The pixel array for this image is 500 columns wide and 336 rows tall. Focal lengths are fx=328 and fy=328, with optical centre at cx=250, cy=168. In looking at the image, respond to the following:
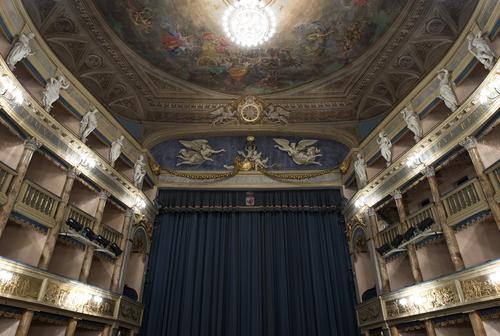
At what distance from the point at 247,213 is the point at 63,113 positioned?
931cm

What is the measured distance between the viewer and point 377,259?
1293 cm

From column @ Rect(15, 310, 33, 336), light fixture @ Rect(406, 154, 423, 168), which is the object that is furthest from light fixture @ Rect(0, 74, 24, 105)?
light fixture @ Rect(406, 154, 423, 168)

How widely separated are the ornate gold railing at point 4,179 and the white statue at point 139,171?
240 inches

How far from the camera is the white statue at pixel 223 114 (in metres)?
17.6

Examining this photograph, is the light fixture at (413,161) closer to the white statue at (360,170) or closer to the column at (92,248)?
the white statue at (360,170)

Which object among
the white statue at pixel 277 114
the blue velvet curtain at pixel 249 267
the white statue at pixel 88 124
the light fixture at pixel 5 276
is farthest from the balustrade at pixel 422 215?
the white statue at pixel 88 124

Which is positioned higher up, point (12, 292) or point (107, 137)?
point (107, 137)

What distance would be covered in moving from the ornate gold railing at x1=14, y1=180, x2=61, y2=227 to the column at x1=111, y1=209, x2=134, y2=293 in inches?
144

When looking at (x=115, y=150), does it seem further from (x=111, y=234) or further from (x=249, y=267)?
(x=249, y=267)

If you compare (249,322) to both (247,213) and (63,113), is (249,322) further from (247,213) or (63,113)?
(63,113)

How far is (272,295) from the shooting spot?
47.5 feet

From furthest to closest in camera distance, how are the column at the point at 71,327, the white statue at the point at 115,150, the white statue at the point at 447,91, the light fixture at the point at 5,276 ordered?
the white statue at the point at 115,150
the white statue at the point at 447,91
the column at the point at 71,327
the light fixture at the point at 5,276

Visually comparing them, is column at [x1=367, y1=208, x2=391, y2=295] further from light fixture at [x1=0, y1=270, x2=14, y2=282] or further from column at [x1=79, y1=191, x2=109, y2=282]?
light fixture at [x1=0, y1=270, x2=14, y2=282]

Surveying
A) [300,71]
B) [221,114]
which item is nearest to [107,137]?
[221,114]
